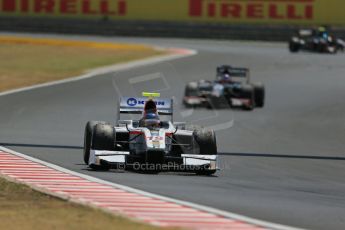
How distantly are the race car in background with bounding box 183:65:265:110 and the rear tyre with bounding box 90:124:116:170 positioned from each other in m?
12.0

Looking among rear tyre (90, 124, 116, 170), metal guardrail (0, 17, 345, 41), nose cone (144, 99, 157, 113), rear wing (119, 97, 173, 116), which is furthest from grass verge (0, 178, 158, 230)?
metal guardrail (0, 17, 345, 41)

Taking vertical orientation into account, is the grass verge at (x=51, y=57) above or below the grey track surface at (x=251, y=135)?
below

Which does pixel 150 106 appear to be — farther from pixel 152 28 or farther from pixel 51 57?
pixel 152 28

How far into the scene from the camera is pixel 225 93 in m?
27.8

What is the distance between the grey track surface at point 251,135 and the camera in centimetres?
1280

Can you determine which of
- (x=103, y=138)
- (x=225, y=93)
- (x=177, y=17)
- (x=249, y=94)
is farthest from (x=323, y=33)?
(x=103, y=138)

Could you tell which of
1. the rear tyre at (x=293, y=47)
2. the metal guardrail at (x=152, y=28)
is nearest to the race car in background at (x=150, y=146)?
the rear tyre at (x=293, y=47)

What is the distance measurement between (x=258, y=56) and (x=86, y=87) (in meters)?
15.4

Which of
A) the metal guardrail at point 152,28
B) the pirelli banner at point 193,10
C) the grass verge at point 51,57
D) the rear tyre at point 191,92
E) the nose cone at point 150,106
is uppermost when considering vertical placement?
the nose cone at point 150,106

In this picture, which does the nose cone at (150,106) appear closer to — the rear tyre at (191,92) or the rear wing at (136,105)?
the rear wing at (136,105)

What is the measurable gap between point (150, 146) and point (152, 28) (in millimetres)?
40841

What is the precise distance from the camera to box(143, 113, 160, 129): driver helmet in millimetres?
15844

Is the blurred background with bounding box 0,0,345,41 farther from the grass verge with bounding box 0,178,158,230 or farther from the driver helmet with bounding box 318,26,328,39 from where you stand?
the grass verge with bounding box 0,178,158,230

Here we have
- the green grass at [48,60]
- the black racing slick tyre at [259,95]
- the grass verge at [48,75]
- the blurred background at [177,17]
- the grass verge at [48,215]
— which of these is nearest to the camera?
the grass verge at [48,215]
